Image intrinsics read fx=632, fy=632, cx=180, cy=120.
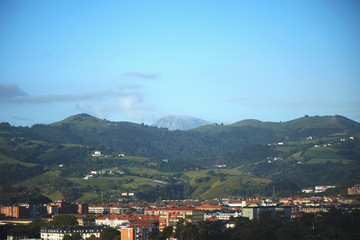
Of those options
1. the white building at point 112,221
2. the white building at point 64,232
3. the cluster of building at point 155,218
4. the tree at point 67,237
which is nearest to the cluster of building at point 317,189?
the cluster of building at point 155,218

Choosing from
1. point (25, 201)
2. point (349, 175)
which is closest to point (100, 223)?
point (25, 201)

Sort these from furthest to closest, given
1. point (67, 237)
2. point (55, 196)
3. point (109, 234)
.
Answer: point (55, 196)
point (67, 237)
point (109, 234)

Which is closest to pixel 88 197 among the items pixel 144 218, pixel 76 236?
pixel 144 218

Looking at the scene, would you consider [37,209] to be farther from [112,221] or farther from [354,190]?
[354,190]

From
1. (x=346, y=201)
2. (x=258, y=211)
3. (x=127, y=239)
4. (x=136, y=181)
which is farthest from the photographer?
(x=136, y=181)

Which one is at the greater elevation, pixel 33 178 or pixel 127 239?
pixel 33 178

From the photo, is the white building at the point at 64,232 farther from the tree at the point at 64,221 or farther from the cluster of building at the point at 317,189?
the cluster of building at the point at 317,189

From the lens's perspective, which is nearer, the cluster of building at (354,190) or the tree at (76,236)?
the tree at (76,236)

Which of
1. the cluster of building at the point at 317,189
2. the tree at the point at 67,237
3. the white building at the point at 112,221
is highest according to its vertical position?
the cluster of building at the point at 317,189

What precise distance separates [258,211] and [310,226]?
1193 cm

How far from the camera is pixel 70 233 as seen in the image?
A: 90750 millimetres

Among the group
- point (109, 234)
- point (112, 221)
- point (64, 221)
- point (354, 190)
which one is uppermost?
point (354, 190)

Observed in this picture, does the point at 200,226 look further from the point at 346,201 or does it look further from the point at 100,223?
the point at 346,201

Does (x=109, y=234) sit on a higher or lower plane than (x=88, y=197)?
lower
